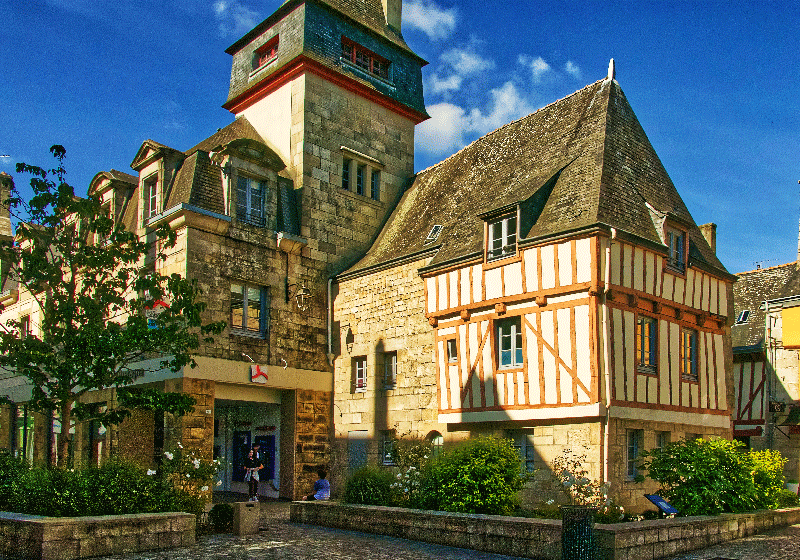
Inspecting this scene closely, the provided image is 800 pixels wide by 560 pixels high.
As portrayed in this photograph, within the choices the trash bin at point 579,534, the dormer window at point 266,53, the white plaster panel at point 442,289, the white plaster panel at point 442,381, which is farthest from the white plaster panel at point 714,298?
the dormer window at point 266,53

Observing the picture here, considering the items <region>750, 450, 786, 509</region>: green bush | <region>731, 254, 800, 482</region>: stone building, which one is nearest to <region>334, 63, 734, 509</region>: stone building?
<region>750, 450, 786, 509</region>: green bush

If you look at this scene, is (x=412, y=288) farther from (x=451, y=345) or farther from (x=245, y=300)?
(x=245, y=300)

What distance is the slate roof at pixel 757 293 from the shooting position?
20.2 meters

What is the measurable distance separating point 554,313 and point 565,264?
34.0 inches

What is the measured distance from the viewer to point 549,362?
13047mm

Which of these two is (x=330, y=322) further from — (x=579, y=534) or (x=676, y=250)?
(x=579, y=534)

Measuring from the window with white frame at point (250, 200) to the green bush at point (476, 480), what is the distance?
26.5ft

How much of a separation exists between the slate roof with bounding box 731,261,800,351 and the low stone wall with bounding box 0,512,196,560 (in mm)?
15448

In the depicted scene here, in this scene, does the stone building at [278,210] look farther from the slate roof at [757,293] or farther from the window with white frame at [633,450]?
the slate roof at [757,293]

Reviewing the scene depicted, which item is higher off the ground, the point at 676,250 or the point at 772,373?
the point at 676,250

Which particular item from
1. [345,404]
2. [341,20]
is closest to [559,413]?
[345,404]

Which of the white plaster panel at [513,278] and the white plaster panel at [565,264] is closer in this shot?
the white plaster panel at [565,264]

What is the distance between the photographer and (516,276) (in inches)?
539

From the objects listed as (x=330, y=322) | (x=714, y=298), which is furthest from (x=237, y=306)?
(x=714, y=298)
